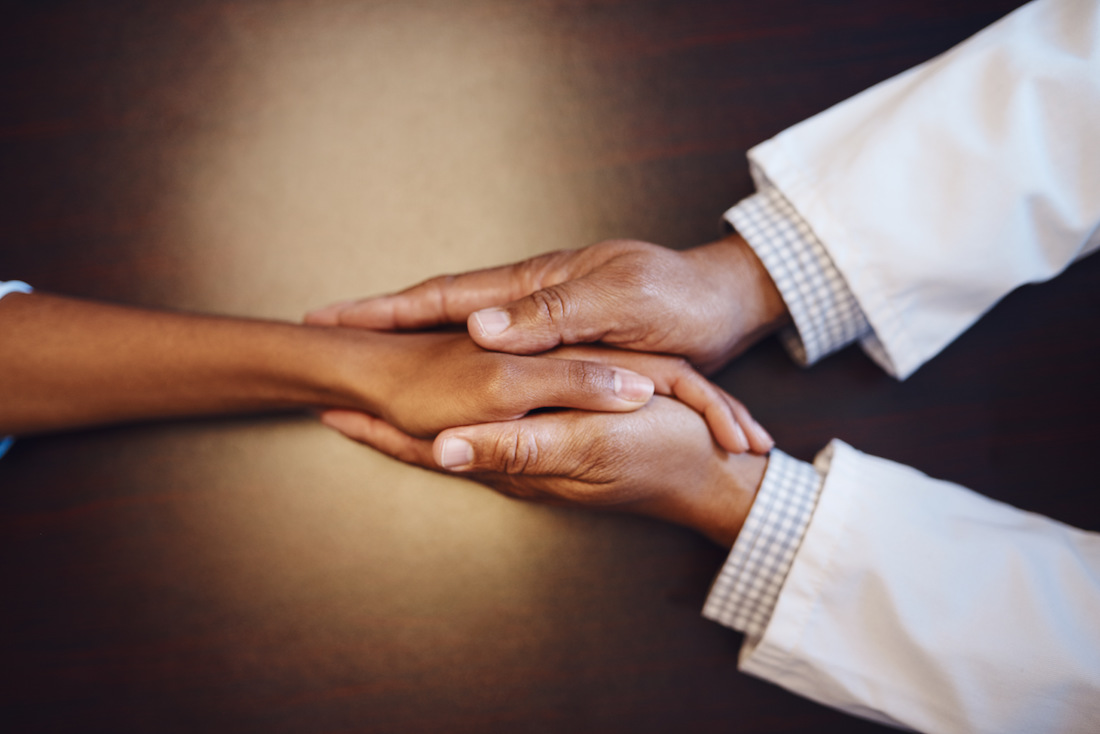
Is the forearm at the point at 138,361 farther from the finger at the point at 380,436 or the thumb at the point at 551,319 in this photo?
the thumb at the point at 551,319

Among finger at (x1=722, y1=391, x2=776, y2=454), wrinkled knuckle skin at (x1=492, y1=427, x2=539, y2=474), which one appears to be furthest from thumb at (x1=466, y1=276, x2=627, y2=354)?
finger at (x1=722, y1=391, x2=776, y2=454)

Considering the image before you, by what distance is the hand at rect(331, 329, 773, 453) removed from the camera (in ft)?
2.26

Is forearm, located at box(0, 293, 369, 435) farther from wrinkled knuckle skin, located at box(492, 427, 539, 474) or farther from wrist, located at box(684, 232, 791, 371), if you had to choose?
wrist, located at box(684, 232, 791, 371)

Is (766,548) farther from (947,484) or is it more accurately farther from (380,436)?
(380,436)

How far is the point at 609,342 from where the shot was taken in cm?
77

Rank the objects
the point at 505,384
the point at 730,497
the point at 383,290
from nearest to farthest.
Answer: the point at 505,384, the point at 730,497, the point at 383,290

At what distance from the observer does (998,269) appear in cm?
76

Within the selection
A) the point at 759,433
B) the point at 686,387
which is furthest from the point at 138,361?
the point at 759,433

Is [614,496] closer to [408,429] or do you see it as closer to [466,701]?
[408,429]

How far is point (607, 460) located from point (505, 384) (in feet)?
0.49

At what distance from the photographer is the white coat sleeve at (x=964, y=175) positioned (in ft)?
2.39

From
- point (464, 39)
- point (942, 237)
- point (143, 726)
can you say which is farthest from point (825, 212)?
point (143, 726)

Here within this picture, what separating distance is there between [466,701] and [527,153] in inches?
30.7

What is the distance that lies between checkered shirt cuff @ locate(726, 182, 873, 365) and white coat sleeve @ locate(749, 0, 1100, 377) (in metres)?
0.02
